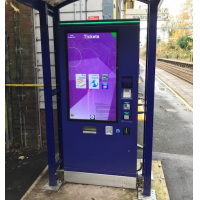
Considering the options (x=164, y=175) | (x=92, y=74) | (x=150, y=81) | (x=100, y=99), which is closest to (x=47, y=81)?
(x=92, y=74)

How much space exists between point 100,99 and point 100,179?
120 cm

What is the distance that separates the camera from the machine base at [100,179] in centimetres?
322

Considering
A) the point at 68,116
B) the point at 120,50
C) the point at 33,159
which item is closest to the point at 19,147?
the point at 33,159

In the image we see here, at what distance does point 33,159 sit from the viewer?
438cm

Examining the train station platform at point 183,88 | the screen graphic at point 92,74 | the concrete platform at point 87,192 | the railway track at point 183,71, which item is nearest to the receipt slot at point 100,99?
the screen graphic at point 92,74

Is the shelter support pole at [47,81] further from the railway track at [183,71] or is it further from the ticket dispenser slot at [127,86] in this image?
the railway track at [183,71]

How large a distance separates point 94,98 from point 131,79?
568 mm

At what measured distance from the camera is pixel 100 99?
3.07 meters

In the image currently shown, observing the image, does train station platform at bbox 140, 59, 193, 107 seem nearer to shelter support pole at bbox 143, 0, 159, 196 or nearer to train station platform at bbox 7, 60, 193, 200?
train station platform at bbox 7, 60, 193, 200

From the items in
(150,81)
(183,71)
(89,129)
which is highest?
(183,71)

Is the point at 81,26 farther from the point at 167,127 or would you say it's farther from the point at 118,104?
the point at 167,127

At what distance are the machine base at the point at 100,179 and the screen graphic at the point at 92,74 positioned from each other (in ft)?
2.84

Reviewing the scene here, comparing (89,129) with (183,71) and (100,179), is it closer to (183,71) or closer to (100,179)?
(100,179)

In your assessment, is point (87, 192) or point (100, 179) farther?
point (100, 179)
